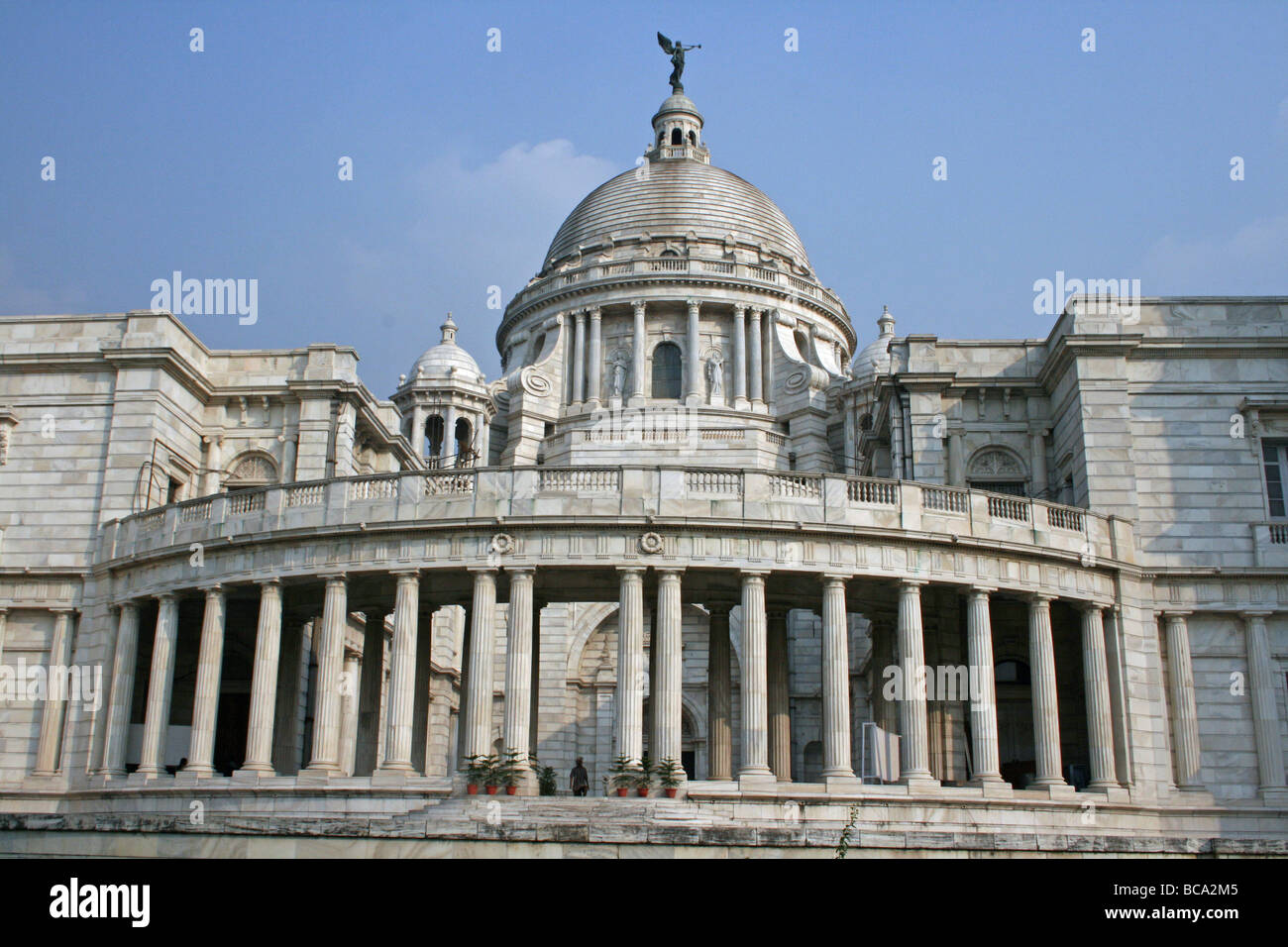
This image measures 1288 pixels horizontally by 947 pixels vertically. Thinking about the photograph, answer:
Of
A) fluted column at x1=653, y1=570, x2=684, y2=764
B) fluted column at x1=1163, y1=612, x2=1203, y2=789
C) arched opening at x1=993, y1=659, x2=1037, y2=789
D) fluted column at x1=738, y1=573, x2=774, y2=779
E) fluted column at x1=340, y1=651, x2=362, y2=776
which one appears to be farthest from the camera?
arched opening at x1=993, y1=659, x2=1037, y2=789

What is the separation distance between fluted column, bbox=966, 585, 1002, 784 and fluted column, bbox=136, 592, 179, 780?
21.8m

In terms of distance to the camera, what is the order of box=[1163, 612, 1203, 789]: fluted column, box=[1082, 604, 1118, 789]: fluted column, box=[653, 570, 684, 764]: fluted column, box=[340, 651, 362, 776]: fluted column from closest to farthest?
box=[653, 570, 684, 764]: fluted column, box=[1082, 604, 1118, 789]: fluted column, box=[1163, 612, 1203, 789]: fluted column, box=[340, 651, 362, 776]: fluted column

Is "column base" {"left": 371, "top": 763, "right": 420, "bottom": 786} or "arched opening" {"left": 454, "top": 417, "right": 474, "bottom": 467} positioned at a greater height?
"arched opening" {"left": 454, "top": 417, "right": 474, "bottom": 467}

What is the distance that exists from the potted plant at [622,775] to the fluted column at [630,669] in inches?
12.8

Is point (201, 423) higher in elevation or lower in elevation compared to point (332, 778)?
higher

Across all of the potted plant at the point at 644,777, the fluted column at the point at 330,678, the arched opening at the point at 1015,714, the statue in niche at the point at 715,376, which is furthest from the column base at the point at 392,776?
the statue in niche at the point at 715,376

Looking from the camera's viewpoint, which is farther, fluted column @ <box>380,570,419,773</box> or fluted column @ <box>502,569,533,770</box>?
fluted column @ <box>380,570,419,773</box>

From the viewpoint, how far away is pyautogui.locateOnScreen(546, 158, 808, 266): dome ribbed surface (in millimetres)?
82938

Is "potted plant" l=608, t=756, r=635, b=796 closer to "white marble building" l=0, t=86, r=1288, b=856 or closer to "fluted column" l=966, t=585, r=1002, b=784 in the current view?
"white marble building" l=0, t=86, r=1288, b=856

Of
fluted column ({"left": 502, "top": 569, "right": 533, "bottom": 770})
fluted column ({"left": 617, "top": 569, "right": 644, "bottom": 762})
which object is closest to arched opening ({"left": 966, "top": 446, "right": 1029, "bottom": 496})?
fluted column ({"left": 617, "top": 569, "right": 644, "bottom": 762})
